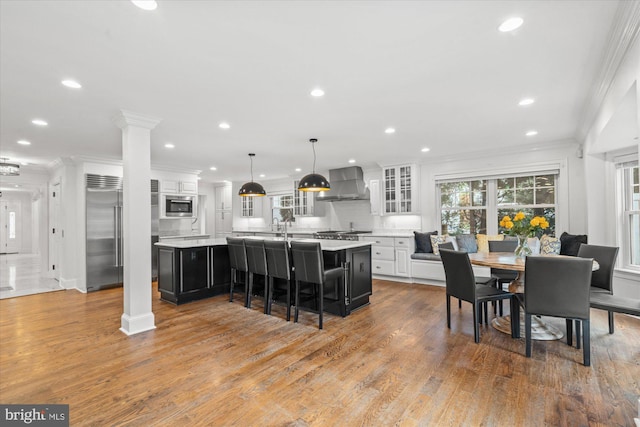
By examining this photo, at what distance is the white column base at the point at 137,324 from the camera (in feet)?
11.1

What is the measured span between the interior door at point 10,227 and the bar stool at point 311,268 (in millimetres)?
12775

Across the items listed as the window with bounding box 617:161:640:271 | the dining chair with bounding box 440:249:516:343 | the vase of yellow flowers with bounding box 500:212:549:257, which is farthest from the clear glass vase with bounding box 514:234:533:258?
the window with bounding box 617:161:640:271

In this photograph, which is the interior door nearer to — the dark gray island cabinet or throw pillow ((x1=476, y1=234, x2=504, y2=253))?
Result: the dark gray island cabinet

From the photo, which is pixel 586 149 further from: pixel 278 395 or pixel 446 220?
pixel 278 395

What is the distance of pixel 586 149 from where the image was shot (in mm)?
4398

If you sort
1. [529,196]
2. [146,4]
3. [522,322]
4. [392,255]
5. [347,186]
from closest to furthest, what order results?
[146,4], [522,322], [529,196], [392,255], [347,186]

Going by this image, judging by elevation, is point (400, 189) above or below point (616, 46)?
below

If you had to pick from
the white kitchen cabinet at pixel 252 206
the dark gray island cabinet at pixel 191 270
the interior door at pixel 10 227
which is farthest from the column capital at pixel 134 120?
the interior door at pixel 10 227

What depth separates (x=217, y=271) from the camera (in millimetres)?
4988

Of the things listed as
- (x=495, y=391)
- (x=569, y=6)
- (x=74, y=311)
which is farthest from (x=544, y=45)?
(x=74, y=311)

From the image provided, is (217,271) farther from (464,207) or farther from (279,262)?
(464,207)

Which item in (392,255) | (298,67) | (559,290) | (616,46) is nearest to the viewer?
(616,46)

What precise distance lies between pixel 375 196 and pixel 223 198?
209 inches

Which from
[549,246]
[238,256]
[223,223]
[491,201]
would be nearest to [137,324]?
[238,256]
